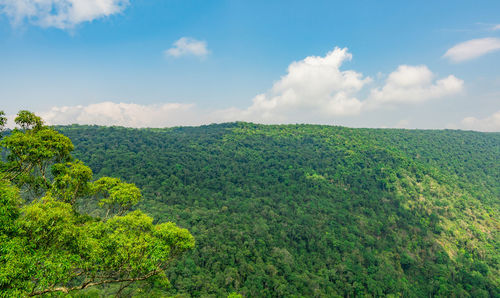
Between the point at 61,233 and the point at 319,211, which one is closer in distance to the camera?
the point at 61,233

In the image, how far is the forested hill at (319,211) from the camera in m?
63.0

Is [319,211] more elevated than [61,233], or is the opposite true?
[61,233]

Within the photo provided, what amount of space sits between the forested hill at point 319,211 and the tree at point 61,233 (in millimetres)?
40606

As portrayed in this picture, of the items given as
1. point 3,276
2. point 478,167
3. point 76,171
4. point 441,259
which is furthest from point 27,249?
point 478,167

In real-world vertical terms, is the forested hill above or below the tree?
below

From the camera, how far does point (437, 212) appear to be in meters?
91.4

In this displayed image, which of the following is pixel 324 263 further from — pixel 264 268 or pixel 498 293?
pixel 498 293

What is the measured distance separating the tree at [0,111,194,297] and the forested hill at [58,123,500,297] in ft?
133

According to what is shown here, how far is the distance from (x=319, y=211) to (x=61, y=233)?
309ft

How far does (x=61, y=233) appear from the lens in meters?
9.19

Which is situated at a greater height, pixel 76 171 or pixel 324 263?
pixel 76 171

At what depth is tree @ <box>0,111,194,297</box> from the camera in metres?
8.20

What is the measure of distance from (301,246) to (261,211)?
1940 centimetres

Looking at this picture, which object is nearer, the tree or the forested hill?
the tree
